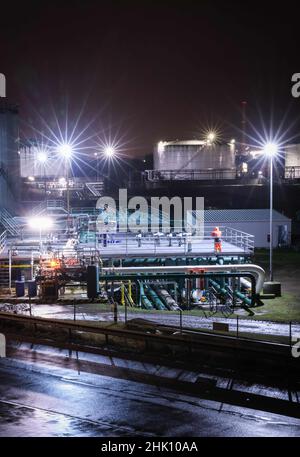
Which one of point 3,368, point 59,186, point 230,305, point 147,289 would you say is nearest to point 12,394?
point 3,368

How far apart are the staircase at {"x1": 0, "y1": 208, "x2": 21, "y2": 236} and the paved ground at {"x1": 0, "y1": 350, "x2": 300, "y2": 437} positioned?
27776 millimetres

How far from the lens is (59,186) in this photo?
65562mm

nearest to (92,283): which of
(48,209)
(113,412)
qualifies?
(113,412)

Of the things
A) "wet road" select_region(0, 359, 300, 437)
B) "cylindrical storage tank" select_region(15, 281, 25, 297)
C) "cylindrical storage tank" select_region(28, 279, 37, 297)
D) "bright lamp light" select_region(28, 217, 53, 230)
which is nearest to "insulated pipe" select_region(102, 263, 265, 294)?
"cylindrical storage tank" select_region(28, 279, 37, 297)

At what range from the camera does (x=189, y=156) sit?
71.7 m

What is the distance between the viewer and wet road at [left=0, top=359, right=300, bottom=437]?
372 inches

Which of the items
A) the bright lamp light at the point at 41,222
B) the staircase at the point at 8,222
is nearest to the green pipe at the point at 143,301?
the bright lamp light at the point at 41,222

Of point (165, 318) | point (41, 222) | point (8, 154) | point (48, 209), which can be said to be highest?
point (8, 154)

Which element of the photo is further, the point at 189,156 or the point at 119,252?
the point at 189,156

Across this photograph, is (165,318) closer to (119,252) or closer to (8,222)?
(119,252)

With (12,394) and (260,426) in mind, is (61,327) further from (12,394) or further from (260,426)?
(260,426)

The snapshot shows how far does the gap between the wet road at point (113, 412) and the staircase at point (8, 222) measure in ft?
91.3

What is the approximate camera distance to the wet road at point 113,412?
31.0 feet
